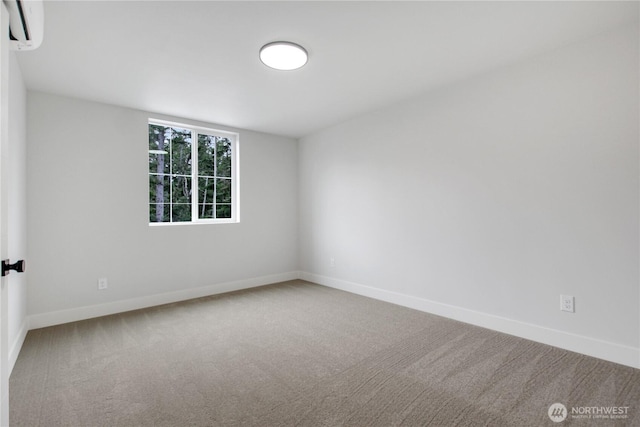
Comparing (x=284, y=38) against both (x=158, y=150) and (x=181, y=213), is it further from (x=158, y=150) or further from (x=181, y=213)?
(x=181, y=213)

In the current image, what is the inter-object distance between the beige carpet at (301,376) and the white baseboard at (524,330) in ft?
0.29

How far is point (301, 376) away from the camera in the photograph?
7.02ft

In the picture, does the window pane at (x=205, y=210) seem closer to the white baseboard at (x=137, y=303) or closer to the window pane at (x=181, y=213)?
the window pane at (x=181, y=213)

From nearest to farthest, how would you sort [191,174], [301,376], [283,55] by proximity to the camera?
[301,376]
[283,55]
[191,174]

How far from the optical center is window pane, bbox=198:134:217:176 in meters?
4.43

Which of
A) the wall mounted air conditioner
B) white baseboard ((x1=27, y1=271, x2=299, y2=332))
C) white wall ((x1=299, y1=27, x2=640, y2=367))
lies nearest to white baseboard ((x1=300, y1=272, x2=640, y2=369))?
white wall ((x1=299, y1=27, x2=640, y2=367))

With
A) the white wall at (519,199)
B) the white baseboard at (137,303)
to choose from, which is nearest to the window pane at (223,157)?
the white baseboard at (137,303)

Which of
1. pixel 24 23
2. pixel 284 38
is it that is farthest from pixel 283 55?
pixel 24 23

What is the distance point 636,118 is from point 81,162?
4.96 m

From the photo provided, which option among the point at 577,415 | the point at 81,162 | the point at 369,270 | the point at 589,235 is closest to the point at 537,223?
the point at 589,235

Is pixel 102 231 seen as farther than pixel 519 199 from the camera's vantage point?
Yes

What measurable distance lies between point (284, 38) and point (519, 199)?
240 cm

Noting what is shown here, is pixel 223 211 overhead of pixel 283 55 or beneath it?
beneath

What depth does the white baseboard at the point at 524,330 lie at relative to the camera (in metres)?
2.26
